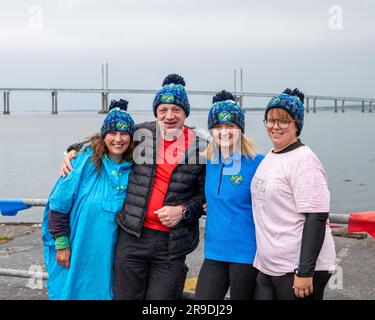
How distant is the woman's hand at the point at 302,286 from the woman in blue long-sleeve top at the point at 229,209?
0.42 m

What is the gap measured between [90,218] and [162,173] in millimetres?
600

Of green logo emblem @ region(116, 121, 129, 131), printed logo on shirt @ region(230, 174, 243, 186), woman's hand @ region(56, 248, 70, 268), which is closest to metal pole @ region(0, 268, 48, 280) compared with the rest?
woman's hand @ region(56, 248, 70, 268)

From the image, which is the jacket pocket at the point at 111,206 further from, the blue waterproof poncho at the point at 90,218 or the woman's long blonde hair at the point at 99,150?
the woman's long blonde hair at the point at 99,150

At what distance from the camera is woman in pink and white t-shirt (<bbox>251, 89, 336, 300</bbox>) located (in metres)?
2.71

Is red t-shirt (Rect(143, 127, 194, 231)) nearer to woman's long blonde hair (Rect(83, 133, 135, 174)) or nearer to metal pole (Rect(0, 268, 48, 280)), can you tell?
woman's long blonde hair (Rect(83, 133, 135, 174))

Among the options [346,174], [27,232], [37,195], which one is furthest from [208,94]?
[27,232]

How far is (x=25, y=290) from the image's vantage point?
4660 millimetres

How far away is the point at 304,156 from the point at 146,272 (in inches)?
55.8

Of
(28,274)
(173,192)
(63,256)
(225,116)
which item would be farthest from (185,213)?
(28,274)

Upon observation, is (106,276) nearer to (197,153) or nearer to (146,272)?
(146,272)

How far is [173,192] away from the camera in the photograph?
10.8ft

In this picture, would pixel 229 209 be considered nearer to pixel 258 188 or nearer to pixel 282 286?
pixel 258 188

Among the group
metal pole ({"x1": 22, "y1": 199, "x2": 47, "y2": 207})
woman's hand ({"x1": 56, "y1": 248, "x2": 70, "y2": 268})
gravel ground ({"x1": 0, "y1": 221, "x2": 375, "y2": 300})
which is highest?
metal pole ({"x1": 22, "y1": 199, "x2": 47, "y2": 207})

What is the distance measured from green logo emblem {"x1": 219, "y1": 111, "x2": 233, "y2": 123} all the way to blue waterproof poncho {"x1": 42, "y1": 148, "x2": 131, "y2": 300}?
29.1 inches
